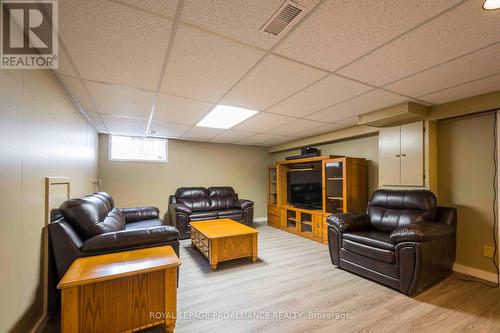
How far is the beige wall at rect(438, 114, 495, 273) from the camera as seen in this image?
2.65 m

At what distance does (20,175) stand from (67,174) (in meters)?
1.15

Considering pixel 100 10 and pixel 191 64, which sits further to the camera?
pixel 191 64

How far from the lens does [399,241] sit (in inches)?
89.7

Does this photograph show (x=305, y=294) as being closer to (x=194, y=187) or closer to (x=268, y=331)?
(x=268, y=331)

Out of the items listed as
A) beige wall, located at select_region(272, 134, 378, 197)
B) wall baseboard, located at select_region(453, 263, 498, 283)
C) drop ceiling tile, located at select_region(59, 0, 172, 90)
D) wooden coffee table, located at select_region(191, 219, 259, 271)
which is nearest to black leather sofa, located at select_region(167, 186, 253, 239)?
wooden coffee table, located at select_region(191, 219, 259, 271)

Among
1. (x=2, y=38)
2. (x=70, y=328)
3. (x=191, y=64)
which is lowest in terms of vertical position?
(x=70, y=328)

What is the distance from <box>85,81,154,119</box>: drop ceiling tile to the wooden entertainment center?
10.7ft

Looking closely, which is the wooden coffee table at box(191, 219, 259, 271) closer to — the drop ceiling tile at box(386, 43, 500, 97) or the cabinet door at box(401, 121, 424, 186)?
the cabinet door at box(401, 121, 424, 186)

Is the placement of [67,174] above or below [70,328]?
above

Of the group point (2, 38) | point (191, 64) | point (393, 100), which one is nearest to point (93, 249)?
point (2, 38)

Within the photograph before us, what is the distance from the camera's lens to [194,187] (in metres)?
5.64

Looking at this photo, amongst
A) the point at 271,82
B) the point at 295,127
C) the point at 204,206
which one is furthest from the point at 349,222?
the point at 204,206

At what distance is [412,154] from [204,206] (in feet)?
13.6

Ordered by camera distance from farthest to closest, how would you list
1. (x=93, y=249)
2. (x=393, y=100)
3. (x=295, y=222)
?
1. (x=295, y=222)
2. (x=393, y=100)
3. (x=93, y=249)
